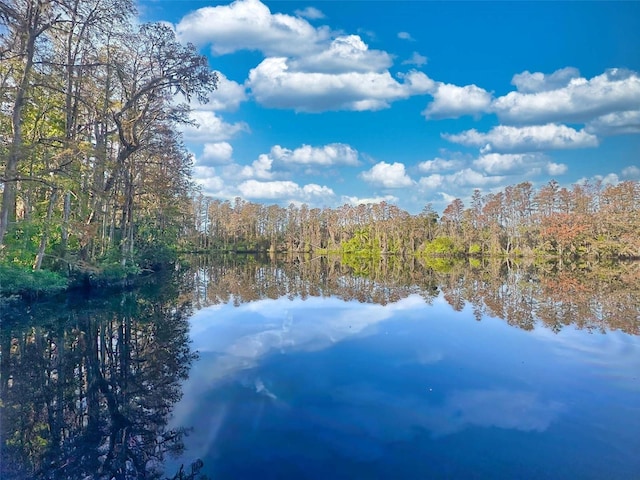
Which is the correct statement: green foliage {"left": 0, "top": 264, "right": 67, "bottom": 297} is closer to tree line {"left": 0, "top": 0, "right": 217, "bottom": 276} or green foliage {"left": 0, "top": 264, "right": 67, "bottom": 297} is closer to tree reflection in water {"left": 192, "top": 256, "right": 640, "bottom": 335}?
tree line {"left": 0, "top": 0, "right": 217, "bottom": 276}

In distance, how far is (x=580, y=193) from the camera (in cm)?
5859

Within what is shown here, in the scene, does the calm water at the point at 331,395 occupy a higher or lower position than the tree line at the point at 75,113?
lower

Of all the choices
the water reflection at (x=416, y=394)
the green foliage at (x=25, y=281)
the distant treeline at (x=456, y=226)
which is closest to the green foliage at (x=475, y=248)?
the distant treeline at (x=456, y=226)

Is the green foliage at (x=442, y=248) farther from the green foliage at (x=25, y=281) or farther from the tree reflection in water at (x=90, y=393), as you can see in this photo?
the green foliage at (x=25, y=281)

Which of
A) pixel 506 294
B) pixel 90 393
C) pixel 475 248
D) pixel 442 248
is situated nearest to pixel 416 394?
pixel 90 393

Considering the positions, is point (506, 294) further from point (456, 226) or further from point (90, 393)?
point (456, 226)

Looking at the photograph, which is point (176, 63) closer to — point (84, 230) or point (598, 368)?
point (84, 230)

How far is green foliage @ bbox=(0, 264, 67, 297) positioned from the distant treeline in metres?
53.5

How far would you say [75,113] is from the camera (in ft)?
54.0

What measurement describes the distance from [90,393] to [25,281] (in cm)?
970

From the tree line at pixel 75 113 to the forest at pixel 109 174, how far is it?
0.06 metres

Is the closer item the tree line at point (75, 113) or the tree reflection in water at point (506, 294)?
the tree line at point (75, 113)

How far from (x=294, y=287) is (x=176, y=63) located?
14.0m

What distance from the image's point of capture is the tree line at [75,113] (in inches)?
436
